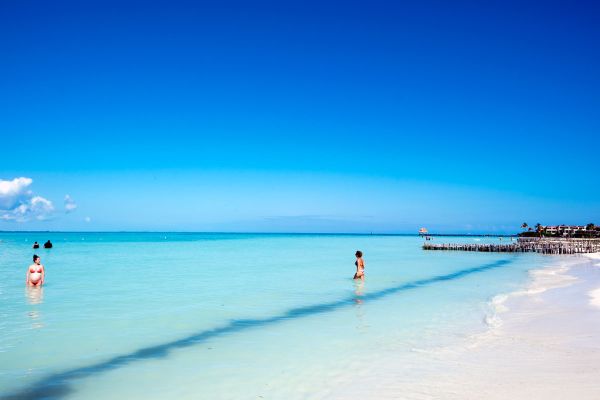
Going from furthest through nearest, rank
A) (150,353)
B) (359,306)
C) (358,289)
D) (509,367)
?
(358,289), (359,306), (150,353), (509,367)

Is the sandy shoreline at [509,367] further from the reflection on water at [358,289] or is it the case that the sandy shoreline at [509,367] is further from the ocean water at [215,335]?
the reflection on water at [358,289]

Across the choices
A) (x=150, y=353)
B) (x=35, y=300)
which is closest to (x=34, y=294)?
(x=35, y=300)

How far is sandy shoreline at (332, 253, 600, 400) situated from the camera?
7379 mm

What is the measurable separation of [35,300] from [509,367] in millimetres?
17585

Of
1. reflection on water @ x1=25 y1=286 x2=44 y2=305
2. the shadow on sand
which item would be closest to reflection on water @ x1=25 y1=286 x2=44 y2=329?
reflection on water @ x1=25 y1=286 x2=44 y2=305

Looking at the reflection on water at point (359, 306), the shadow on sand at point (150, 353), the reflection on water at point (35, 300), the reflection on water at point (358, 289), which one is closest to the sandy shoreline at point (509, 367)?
the reflection on water at point (359, 306)

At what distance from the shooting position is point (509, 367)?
28.7ft

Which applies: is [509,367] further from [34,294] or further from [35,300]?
[34,294]

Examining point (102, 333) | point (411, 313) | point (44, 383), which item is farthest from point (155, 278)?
point (44, 383)

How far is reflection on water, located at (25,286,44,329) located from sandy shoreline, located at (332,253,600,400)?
10.4 m

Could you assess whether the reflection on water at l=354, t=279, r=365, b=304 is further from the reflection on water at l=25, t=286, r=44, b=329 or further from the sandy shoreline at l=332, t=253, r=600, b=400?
the reflection on water at l=25, t=286, r=44, b=329

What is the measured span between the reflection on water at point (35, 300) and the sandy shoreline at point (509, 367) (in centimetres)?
1043

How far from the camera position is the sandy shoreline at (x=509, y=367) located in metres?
7.38

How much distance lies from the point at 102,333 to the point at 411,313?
9.58 metres
